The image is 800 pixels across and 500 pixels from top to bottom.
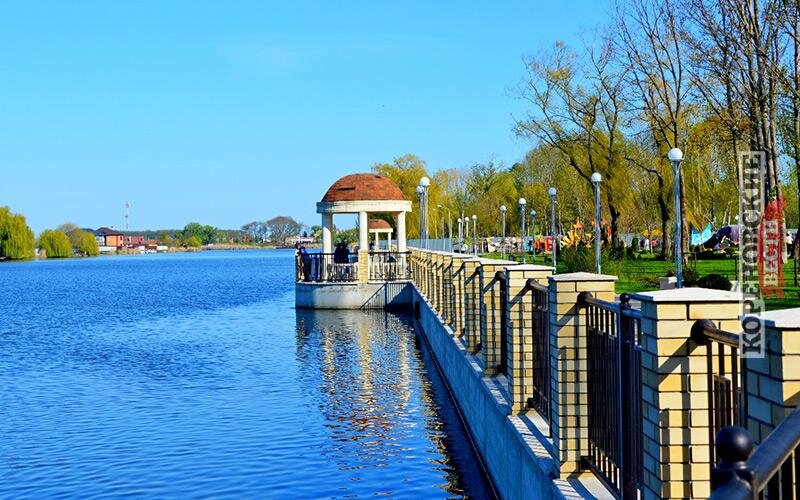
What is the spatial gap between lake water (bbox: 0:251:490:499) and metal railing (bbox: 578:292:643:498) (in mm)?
4012

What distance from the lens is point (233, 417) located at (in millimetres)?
16000

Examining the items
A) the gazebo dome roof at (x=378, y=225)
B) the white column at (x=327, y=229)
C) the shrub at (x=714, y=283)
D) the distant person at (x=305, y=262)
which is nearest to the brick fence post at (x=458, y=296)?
the shrub at (x=714, y=283)

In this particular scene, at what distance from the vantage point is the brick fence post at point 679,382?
454cm

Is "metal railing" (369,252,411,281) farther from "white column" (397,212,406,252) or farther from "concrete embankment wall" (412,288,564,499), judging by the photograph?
"concrete embankment wall" (412,288,564,499)

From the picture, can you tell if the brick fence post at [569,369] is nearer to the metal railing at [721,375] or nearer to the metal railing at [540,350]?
the metal railing at [540,350]

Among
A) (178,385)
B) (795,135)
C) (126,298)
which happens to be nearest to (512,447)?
(178,385)

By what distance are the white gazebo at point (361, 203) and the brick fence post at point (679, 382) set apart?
38.3 m

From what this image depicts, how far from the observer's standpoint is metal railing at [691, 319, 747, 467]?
418 cm

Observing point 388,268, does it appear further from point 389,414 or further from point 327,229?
point 389,414

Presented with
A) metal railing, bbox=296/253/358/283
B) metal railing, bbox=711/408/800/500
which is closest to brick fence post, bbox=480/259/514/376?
metal railing, bbox=711/408/800/500

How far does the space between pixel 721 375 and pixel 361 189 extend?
40921 millimetres

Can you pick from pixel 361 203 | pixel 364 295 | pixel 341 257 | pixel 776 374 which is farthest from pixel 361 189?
pixel 776 374

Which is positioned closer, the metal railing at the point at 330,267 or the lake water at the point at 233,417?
the lake water at the point at 233,417

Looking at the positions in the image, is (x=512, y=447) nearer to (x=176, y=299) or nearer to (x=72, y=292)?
(x=176, y=299)
